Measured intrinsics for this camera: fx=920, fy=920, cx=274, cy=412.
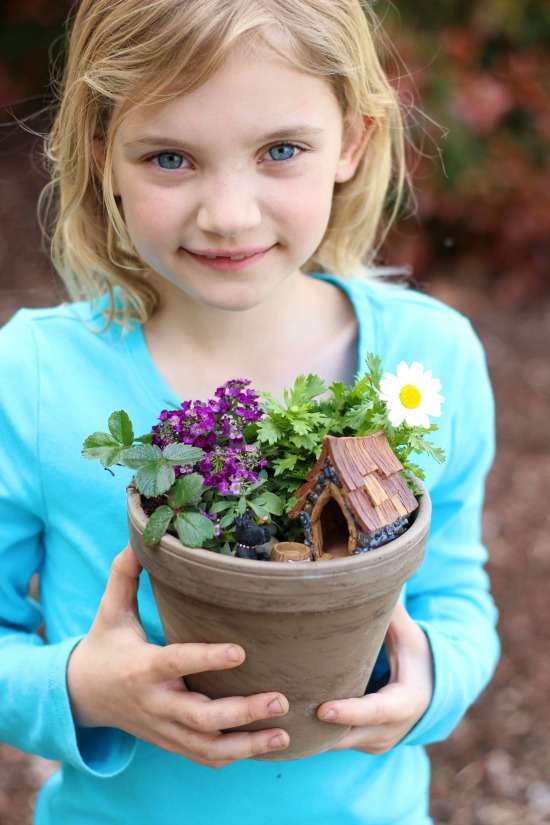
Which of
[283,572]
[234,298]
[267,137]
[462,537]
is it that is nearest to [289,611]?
[283,572]

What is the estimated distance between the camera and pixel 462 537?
187 centimetres

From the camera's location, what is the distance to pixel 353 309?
190 centimetres

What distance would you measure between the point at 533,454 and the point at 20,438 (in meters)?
3.54

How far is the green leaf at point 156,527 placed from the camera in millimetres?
1156

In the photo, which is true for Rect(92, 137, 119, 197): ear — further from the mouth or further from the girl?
the mouth

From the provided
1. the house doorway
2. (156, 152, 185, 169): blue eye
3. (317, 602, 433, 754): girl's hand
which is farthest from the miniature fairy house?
(156, 152, 185, 169): blue eye

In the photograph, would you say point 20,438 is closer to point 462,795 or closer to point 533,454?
point 462,795

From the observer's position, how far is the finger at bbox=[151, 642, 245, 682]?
1.19 meters

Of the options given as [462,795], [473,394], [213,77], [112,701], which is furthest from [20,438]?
[462,795]

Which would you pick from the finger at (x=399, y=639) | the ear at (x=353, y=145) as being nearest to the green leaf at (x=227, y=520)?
the finger at (x=399, y=639)

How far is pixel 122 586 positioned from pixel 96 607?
32 cm

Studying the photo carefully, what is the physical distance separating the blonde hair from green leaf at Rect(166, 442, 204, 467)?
0.55 metres

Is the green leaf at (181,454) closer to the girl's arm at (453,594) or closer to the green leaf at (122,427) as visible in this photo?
the green leaf at (122,427)

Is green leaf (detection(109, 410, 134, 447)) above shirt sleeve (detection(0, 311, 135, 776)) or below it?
above
